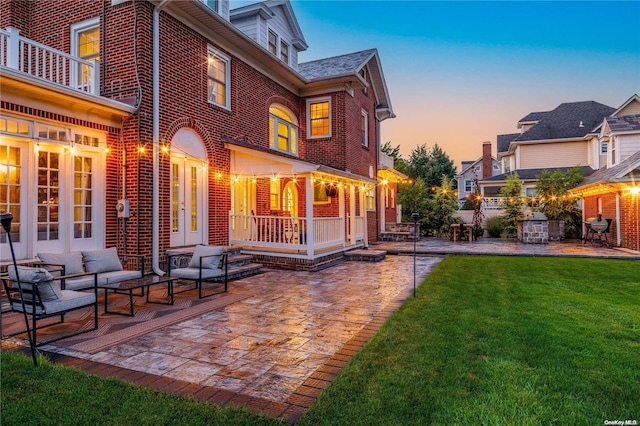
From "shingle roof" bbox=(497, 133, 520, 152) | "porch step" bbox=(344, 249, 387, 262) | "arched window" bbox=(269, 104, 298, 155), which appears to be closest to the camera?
"porch step" bbox=(344, 249, 387, 262)

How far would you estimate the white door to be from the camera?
9453 millimetres

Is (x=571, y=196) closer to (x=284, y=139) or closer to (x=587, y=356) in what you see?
(x=284, y=139)

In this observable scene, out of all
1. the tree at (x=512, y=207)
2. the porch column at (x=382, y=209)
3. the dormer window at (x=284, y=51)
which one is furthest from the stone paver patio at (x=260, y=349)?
the tree at (x=512, y=207)

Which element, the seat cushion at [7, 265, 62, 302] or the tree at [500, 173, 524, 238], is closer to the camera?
the seat cushion at [7, 265, 62, 302]

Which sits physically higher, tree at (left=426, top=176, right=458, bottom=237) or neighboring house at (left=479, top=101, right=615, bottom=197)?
neighboring house at (left=479, top=101, right=615, bottom=197)

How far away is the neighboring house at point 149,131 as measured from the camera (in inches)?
279

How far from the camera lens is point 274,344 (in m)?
4.66

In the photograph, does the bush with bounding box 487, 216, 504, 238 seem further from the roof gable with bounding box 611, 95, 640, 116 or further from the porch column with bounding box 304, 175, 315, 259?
the porch column with bounding box 304, 175, 315, 259

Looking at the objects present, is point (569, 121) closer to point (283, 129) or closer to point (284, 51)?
point (284, 51)

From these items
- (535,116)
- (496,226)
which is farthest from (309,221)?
(535,116)

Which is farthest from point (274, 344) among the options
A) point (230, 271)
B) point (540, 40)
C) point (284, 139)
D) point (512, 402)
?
point (540, 40)

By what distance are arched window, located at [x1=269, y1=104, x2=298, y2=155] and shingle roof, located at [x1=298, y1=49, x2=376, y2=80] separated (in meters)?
1.96

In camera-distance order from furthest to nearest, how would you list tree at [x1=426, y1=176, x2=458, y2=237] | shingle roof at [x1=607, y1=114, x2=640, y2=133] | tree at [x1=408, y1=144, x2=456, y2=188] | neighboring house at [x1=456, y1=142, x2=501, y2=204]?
1. neighboring house at [x1=456, y1=142, x2=501, y2=204]
2. tree at [x1=408, y1=144, x2=456, y2=188]
3. tree at [x1=426, y1=176, x2=458, y2=237]
4. shingle roof at [x1=607, y1=114, x2=640, y2=133]

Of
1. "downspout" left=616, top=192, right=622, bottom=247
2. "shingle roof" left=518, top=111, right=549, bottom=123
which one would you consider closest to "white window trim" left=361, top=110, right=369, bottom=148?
"downspout" left=616, top=192, right=622, bottom=247
